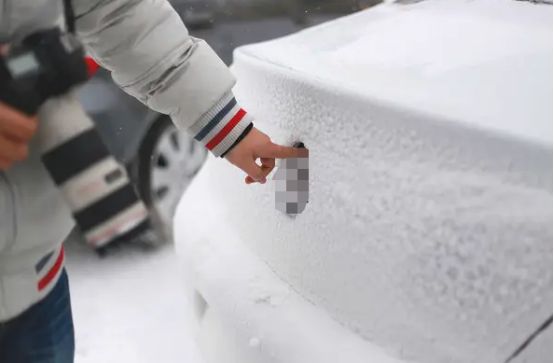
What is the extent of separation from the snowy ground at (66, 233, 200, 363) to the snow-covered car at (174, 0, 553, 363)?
1.01 m

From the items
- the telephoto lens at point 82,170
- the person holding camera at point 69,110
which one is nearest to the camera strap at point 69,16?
the person holding camera at point 69,110

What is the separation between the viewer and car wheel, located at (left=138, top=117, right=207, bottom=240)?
3.44 meters

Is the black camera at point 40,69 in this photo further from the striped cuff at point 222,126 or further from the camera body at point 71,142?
the striped cuff at point 222,126

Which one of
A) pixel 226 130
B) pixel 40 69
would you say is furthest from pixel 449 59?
pixel 40 69

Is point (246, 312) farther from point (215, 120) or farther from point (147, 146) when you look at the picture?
point (147, 146)

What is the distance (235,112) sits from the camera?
4.31 feet

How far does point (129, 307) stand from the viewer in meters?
3.02

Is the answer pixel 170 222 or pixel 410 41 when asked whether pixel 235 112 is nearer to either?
pixel 410 41

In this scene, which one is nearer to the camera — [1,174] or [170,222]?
[1,174]

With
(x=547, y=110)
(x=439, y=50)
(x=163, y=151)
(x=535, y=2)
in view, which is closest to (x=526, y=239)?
(x=547, y=110)

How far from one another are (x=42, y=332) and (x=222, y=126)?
54 cm

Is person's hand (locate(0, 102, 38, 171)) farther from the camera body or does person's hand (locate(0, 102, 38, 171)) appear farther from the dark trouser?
the dark trouser

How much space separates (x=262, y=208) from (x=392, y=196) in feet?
1.44

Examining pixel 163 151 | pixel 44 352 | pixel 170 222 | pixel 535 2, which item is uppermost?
pixel 535 2
